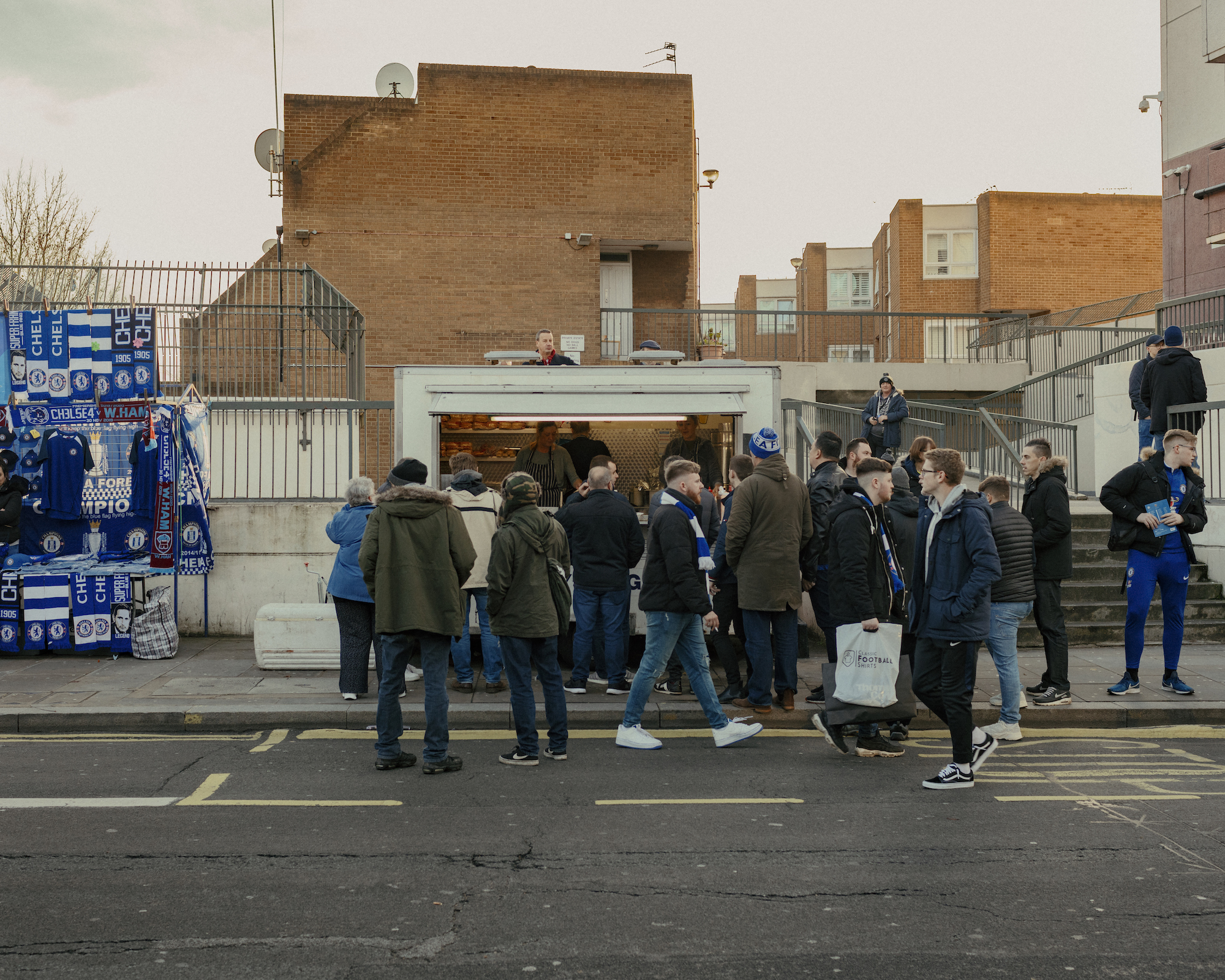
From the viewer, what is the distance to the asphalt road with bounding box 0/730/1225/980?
3.73 metres

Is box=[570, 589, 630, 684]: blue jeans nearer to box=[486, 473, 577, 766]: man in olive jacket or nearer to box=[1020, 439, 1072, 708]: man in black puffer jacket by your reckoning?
box=[486, 473, 577, 766]: man in olive jacket

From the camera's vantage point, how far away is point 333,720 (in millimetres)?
7652

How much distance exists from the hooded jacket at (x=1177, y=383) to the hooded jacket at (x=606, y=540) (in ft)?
25.3

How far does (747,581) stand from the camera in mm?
7551

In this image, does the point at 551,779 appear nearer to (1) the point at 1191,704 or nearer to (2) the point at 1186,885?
(2) the point at 1186,885

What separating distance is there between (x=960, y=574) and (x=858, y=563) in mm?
629

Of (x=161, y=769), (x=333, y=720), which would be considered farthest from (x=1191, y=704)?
(x=161, y=769)

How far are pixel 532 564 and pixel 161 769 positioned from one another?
2.57 m

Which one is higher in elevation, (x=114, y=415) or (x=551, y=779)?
(x=114, y=415)

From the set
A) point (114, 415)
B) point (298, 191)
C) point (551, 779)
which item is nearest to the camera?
point (551, 779)

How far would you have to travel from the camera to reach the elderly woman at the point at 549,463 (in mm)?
10594

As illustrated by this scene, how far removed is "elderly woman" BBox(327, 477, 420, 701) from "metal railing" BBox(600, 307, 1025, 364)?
556 inches

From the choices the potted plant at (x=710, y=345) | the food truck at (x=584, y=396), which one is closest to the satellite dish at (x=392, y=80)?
the potted plant at (x=710, y=345)

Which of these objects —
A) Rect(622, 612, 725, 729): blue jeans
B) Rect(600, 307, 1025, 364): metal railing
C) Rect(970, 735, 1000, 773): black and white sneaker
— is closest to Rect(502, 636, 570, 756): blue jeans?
Rect(622, 612, 725, 729): blue jeans
